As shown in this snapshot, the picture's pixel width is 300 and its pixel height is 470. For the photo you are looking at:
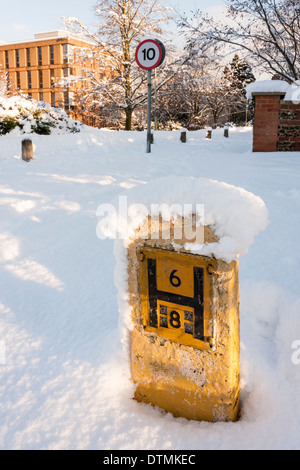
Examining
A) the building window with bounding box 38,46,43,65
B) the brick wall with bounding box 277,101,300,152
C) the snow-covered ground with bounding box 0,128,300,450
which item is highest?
the building window with bounding box 38,46,43,65

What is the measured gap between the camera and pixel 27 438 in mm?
1442

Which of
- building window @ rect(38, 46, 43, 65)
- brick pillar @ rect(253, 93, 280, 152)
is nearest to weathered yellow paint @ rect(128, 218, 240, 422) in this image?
brick pillar @ rect(253, 93, 280, 152)

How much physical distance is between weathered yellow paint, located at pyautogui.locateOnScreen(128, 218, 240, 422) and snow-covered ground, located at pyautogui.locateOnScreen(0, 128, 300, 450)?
3.5 inches

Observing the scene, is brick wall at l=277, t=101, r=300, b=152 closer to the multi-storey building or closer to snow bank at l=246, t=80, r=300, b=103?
snow bank at l=246, t=80, r=300, b=103

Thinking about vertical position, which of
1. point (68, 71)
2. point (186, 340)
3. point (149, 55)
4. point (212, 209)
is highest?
point (68, 71)

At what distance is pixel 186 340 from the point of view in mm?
1434

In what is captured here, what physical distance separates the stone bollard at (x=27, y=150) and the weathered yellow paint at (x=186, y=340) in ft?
21.8

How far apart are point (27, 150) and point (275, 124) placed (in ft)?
19.3

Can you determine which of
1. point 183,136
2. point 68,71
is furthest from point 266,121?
point 68,71

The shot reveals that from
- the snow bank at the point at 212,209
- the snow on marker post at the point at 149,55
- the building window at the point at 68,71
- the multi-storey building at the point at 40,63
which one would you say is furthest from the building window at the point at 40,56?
the snow bank at the point at 212,209

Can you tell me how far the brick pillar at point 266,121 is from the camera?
28.6 ft

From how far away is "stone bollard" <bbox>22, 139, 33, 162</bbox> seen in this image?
733cm

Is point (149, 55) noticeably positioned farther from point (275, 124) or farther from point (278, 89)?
point (275, 124)
